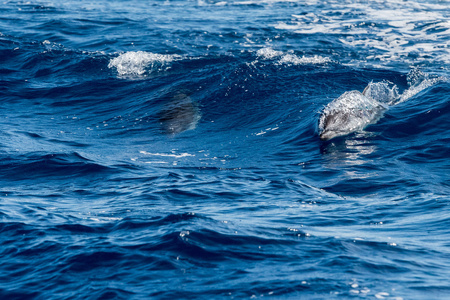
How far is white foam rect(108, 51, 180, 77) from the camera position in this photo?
2297cm

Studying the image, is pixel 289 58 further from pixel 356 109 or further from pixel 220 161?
pixel 220 161

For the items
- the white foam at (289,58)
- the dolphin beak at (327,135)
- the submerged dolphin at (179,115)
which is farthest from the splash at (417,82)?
the submerged dolphin at (179,115)

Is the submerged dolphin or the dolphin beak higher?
the dolphin beak

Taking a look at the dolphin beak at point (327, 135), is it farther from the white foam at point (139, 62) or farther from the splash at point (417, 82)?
the white foam at point (139, 62)

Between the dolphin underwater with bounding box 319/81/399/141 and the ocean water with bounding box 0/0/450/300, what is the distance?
182mm

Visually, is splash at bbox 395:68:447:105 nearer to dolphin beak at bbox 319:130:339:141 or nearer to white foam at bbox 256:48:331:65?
white foam at bbox 256:48:331:65

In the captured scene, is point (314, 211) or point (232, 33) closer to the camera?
point (314, 211)

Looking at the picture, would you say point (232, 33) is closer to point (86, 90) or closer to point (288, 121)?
point (86, 90)

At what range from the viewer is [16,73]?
914 inches

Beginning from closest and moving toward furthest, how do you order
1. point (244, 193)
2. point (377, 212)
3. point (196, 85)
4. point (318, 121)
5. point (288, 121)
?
point (377, 212) → point (244, 193) → point (318, 121) → point (288, 121) → point (196, 85)

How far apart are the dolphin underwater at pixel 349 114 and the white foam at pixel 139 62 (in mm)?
8273

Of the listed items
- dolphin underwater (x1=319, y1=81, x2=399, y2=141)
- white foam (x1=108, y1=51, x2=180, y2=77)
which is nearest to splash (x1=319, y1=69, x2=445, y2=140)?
dolphin underwater (x1=319, y1=81, x2=399, y2=141)

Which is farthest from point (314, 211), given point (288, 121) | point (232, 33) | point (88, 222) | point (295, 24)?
point (295, 24)

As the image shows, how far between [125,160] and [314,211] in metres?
5.51
